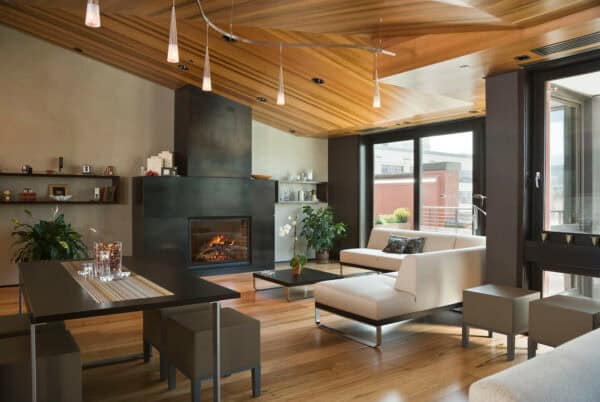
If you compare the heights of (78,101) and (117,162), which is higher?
(78,101)

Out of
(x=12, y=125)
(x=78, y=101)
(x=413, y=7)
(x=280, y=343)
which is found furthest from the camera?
(x=78, y=101)

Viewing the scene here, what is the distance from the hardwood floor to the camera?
9.59ft

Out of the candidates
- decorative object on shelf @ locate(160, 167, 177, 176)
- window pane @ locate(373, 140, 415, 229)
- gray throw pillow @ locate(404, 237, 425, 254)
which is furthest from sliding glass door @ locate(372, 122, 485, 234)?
decorative object on shelf @ locate(160, 167, 177, 176)

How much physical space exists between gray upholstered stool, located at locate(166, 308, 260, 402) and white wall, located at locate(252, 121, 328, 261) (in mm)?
5676

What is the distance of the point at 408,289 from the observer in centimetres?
410

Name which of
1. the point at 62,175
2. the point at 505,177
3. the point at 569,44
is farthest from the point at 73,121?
the point at 569,44

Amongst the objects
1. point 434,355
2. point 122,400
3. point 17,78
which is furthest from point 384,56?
point 17,78

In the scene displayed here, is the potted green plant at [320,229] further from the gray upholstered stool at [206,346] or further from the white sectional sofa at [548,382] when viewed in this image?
the white sectional sofa at [548,382]

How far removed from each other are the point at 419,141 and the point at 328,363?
5078 mm

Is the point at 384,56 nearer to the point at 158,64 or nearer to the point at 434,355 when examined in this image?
the point at 434,355

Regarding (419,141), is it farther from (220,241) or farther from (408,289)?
(408,289)

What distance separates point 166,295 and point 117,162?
17.5 feet

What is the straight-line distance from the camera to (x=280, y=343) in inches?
154

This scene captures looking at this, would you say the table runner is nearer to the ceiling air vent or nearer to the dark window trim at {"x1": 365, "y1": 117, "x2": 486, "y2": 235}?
the ceiling air vent
